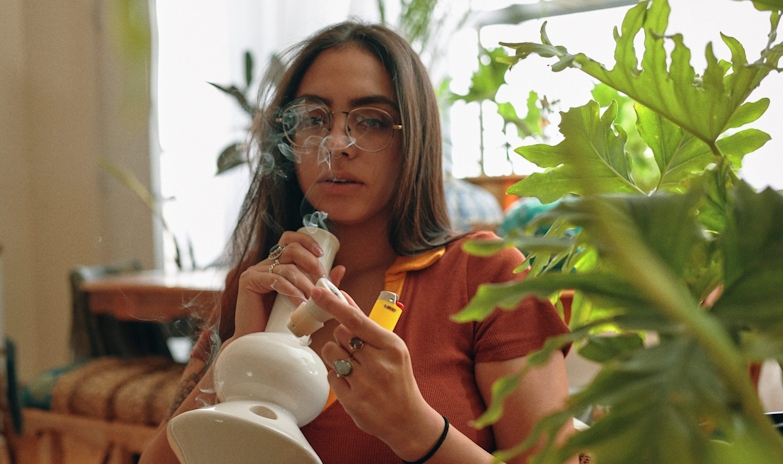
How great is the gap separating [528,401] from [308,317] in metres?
0.33

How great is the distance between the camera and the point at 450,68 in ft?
10.5

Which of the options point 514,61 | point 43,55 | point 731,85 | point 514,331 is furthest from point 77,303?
point 731,85

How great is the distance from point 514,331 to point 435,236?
8.4 inches

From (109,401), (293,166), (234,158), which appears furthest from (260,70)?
(293,166)

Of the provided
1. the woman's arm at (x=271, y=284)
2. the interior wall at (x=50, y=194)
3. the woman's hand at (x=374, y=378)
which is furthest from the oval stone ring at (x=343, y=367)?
the interior wall at (x=50, y=194)

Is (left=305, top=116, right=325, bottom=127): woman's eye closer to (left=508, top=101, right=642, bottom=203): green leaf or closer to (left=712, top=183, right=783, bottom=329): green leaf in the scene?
(left=508, top=101, right=642, bottom=203): green leaf

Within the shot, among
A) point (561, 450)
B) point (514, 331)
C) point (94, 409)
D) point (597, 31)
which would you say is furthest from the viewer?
point (597, 31)

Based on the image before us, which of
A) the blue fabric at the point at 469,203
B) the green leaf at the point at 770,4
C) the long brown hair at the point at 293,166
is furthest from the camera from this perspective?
the blue fabric at the point at 469,203

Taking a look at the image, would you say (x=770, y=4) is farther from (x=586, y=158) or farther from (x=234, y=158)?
(x=234, y=158)

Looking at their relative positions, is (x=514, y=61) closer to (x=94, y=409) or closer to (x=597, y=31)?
(x=94, y=409)

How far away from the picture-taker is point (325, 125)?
0.89 meters

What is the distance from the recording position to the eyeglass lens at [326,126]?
2.92ft

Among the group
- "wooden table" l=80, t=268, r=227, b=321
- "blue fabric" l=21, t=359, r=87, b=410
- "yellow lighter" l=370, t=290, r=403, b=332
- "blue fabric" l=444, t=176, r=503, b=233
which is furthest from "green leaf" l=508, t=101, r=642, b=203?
"blue fabric" l=21, t=359, r=87, b=410

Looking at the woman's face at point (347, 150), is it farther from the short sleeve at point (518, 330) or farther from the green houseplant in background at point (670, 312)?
the green houseplant in background at point (670, 312)
